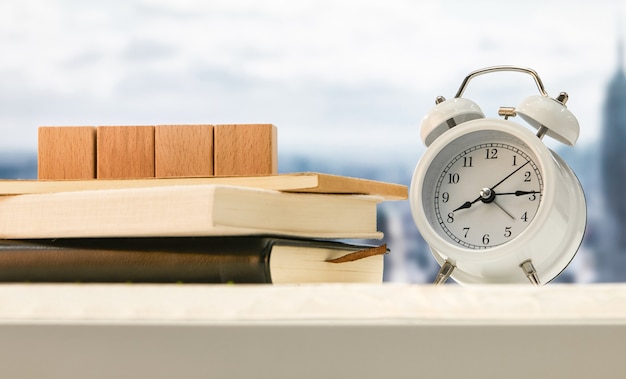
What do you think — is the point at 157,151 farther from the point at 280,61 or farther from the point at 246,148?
the point at 280,61

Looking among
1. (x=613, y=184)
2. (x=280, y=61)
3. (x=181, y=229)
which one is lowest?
(x=613, y=184)

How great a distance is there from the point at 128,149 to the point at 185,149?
2.1 inches

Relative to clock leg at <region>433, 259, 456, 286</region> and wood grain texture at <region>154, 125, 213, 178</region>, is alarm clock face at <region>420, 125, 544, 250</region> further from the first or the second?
wood grain texture at <region>154, 125, 213, 178</region>

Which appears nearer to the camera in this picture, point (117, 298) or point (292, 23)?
point (117, 298)

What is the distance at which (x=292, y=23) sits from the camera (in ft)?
8.23

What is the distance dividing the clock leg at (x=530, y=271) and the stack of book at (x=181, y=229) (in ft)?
0.38

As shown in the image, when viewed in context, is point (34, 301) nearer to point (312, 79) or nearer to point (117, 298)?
point (117, 298)

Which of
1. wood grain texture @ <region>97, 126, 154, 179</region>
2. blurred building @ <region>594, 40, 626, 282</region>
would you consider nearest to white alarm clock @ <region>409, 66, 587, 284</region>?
wood grain texture @ <region>97, 126, 154, 179</region>

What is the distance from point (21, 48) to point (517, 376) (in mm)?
2466

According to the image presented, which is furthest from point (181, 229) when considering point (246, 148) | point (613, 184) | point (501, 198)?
point (613, 184)

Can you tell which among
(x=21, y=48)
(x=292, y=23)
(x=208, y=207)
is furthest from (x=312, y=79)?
(x=208, y=207)

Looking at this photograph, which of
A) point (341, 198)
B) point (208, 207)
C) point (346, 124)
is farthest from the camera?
point (346, 124)

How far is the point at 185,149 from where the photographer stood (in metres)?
0.68

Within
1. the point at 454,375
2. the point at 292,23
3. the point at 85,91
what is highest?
the point at 292,23
